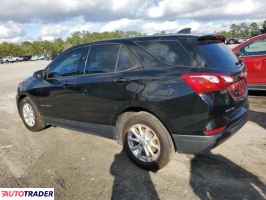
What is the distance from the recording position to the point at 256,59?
797cm

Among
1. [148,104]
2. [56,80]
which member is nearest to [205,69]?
[148,104]

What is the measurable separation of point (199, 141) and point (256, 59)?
4.96 m

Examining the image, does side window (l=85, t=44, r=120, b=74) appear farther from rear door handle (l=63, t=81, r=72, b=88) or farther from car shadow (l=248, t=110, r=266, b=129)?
car shadow (l=248, t=110, r=266, b=129)

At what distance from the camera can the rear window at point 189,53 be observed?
391 centimetres

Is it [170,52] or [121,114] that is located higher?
[170,52]

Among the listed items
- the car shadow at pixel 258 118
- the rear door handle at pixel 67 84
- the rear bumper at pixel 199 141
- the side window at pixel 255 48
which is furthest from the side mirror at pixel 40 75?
the side window at pixel 255 48

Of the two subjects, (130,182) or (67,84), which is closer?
(130,182)

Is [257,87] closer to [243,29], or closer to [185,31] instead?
[185,31]

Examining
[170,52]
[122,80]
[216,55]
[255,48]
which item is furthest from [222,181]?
[255,48]

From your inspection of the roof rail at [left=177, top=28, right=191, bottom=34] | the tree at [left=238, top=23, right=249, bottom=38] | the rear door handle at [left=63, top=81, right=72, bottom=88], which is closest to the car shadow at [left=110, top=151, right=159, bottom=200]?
the rear door handle at [left=63, top=81, right=72, bottom=88]

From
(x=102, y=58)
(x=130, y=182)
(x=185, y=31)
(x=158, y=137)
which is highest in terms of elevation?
(x=185, y=31)

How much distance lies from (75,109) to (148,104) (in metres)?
1.64

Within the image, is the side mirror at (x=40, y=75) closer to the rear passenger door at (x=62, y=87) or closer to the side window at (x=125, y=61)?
the rear passenger door at (x=62, y=87)

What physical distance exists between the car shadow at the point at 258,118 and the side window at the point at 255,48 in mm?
1787
